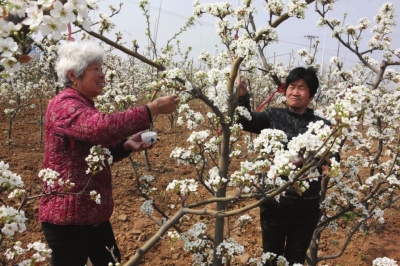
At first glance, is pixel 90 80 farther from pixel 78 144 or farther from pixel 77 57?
→ pixel 78 144

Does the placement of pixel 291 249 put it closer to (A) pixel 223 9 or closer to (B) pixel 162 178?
(A) pixel 223 9

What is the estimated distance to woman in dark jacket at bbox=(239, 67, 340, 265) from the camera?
2.88 metres

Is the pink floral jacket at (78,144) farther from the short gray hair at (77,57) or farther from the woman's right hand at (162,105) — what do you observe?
the short gray hair at (77,57)

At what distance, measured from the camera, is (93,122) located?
6.70ft

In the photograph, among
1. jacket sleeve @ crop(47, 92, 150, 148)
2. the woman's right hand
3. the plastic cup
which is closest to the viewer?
jacket sleeve @ crop(47, 92, 150, 148)

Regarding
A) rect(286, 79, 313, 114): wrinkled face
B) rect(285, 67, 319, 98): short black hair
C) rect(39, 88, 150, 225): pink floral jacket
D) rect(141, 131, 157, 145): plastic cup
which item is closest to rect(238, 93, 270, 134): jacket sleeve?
rect(286, 79, 313, 114): wrinkled face

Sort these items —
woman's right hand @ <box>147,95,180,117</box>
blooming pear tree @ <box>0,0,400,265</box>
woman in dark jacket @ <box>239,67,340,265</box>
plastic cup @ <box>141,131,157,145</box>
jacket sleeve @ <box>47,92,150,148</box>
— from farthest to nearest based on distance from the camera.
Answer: woman in dark jacket @ <box>239,67,340,265</box>, plastic cup @ <box>141,131,157,145</box>, woman's right hand @ <box>147,95,180,117</box>, jacket sleeve @ <box>47,92,150,148</box>, blooming pear tree @ <box>0,0,400,265</box>

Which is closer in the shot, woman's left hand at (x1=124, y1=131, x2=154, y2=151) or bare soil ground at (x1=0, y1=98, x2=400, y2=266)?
woman's left hand at (x1=124, y1=131, x2=154, y2=151)

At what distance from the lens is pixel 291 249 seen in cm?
315

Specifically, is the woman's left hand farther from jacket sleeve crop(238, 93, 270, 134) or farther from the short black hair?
the short black hair

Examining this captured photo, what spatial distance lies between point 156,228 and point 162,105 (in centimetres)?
341

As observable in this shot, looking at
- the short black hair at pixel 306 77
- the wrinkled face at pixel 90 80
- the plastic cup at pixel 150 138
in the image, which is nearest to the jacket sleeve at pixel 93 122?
the wrinkled face at pixel 90 80

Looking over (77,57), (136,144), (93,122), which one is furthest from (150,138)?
(77,57)

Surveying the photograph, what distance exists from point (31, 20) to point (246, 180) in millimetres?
1450
